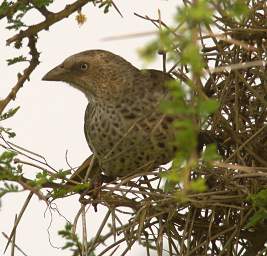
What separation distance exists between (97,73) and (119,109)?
0.19m

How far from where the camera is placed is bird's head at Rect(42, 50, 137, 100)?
2607 millimetres

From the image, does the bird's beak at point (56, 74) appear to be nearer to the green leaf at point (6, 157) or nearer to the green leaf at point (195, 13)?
the green leaf at point (6, 157)

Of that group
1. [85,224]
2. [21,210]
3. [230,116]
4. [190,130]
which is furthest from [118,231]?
[190,130]

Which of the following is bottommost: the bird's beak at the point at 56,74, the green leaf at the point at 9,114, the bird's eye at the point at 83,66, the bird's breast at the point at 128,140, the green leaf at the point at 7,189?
the green leaf at the point at 7,189

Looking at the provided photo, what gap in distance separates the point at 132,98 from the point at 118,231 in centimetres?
45

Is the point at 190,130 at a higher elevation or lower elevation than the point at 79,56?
lower

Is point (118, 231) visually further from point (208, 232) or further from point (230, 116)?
point (230, 116)

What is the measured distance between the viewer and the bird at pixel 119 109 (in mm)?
2463

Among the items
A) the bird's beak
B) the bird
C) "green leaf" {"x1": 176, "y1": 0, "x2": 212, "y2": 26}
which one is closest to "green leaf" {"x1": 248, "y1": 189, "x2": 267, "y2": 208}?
the bird

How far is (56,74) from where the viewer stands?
2.58 m

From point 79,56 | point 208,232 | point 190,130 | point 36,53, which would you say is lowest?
point 190,130

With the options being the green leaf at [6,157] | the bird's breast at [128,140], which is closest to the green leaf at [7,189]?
the green leaf at [6,157]

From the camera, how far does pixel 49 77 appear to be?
256cm

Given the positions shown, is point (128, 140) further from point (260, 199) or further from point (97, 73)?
point (260, 199)
